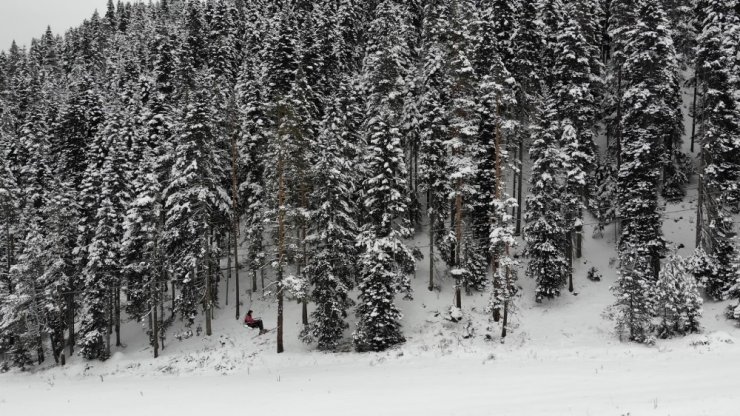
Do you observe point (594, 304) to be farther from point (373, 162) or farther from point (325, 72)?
point (325, 72)

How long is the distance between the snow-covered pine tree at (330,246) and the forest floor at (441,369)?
1670mm

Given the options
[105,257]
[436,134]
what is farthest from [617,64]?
[105,257]

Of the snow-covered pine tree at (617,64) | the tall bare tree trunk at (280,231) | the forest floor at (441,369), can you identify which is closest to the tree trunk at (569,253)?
the forest floor at (441,369)

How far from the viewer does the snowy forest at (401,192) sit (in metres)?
26.1

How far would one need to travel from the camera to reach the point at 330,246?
87.6ft

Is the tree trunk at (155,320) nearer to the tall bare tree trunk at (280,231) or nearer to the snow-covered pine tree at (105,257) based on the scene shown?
the snow-covered pine tree at (105,257)

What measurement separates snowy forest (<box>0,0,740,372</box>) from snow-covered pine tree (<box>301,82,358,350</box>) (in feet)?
0.39

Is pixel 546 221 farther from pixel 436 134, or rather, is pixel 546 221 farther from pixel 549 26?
pixel 549 26

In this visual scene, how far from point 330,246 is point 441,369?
9.65 meters

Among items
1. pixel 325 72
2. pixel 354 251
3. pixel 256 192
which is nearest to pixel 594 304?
pixel 354 251

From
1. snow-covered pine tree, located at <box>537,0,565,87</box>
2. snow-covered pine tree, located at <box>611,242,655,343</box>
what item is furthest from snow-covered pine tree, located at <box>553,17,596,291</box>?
snow-covered pine tree, located at <box>611,242,655,343</box>

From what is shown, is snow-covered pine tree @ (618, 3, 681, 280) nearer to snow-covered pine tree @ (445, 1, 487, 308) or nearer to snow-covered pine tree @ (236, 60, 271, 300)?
snow-covered pine tree @ (445, 1, 487, 308)

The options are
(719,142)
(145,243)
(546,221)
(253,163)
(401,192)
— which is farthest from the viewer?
(253,163)

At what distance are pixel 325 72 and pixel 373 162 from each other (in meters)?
22.3
